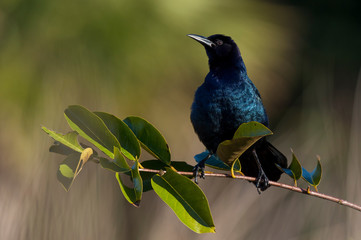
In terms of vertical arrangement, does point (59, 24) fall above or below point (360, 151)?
above

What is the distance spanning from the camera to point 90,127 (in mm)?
838

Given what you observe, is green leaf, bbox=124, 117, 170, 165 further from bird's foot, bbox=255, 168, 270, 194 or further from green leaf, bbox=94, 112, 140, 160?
bird's foot, bbox=255, 168, 270, 194

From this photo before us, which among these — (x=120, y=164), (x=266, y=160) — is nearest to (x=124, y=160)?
(x=120, y=164)

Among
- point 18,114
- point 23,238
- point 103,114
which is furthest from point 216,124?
point 18,114

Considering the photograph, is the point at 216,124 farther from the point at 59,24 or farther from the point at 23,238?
Result: the point at 59,24

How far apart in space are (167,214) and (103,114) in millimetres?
3212

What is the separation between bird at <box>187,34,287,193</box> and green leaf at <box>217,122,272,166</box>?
1.55ft

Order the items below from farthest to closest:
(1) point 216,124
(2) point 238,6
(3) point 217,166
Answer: (2) point 238,6, (1) point 216,124, (3) point 217,166

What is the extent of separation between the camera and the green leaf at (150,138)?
93cm

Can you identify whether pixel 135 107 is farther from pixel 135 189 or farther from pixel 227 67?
pixel 135 189

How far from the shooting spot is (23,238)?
2.87m

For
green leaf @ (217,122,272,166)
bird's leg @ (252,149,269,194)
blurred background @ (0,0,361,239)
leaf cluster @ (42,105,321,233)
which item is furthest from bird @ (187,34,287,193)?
blurred background @ (0,0,361,239)

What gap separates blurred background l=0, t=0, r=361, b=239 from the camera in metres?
3.12

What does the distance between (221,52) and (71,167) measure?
3.46ft
